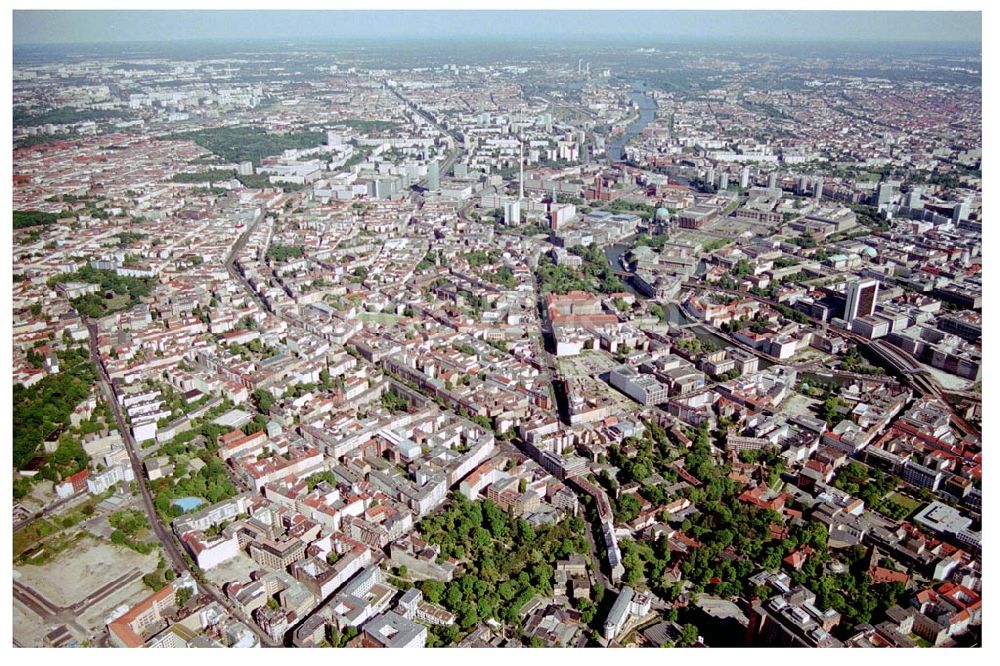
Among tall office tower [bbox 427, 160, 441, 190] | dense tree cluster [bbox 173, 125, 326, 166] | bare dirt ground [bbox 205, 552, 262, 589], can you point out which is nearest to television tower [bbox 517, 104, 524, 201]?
tall office tower [bbox 427, 160, 441, 190]

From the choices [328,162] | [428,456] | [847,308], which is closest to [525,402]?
[428,456]

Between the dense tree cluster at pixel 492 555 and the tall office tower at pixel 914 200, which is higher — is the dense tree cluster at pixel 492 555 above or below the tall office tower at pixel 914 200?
below

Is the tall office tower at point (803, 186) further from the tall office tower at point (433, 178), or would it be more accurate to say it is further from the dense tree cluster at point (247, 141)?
the dense tree cluster at point (247, 141)

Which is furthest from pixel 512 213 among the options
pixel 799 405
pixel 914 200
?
pixel 799 405

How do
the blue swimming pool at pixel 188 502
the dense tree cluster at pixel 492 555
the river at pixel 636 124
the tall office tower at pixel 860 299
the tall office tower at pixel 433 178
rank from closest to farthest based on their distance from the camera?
the dense tree cluster at pixel 492 555 < the blue swimming pool at pixel 188 502 < the tall office tower at pixel 860 299 < the tall office tower at pixel 433 178 < the river at pixel 636 124

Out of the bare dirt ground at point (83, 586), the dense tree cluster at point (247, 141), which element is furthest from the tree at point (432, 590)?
the dense tree cluster at point (247, 141)
